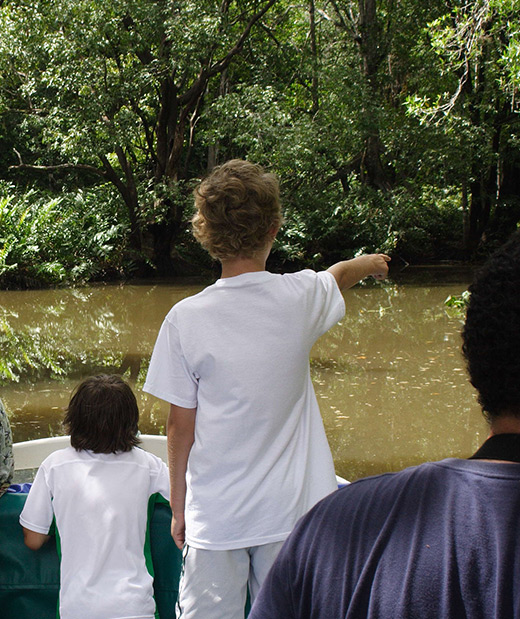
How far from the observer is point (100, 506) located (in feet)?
7.63

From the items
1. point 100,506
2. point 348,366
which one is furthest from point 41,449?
point 348,366

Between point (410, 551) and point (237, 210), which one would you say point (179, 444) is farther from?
point (410, 551)

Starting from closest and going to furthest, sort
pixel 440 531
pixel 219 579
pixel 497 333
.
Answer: pixel 440 531
pixel 497 333
pixel 219 579

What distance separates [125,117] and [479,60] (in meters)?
8.21

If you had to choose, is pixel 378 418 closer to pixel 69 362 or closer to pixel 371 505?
pixel 69 362

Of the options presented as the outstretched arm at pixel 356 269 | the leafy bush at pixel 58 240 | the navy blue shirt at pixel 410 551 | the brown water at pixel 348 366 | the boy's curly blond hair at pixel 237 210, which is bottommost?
the brown water at pixel 348 366

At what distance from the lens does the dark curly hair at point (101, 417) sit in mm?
2328

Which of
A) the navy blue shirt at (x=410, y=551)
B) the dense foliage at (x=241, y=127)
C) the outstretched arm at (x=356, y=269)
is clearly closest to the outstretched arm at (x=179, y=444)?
the outstretched arm at (x=356, y=269)

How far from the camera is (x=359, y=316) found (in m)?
12.3

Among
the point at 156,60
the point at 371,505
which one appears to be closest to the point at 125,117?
the point at 156,60

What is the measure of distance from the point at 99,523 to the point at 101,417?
0.33 meters

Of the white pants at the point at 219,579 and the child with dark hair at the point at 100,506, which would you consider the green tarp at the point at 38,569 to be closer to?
the child with dark hair at the point at 100,506

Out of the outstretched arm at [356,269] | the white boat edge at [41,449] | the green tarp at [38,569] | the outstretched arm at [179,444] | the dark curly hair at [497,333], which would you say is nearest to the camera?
the dark curly hair at [497,333]

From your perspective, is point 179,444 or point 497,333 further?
point 179,444
